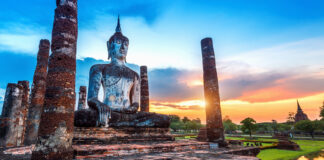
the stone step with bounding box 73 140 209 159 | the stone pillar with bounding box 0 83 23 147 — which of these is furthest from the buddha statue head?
the stone pillar with bounding box 0 83 23 147

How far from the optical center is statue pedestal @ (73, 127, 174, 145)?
18.2 ft

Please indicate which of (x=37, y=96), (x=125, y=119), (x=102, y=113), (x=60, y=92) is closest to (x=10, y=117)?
(x=37, y=96)

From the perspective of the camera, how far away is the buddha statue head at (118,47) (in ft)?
28.7

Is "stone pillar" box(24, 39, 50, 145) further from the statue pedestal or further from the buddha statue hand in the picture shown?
the statue pedestal

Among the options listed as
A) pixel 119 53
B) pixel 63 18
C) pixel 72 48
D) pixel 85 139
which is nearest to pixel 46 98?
pixel 72 48

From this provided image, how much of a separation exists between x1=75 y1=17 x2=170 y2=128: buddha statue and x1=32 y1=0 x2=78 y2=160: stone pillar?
5.75 ft

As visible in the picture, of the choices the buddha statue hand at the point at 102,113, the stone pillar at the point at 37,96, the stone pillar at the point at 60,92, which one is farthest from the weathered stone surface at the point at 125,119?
the stone pillar at the point at 37,96

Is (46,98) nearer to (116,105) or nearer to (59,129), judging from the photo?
(59,129)

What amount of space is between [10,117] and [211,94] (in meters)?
12.9

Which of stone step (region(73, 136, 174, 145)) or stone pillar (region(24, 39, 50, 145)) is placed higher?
stone pillar (region(24, 39, 50, 145))

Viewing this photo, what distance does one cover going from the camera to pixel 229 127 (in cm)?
5016

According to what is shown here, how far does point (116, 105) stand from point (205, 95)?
433 centimetres

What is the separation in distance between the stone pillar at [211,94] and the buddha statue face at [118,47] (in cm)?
396

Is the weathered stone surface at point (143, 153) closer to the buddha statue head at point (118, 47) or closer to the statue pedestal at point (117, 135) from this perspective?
the statue pedestal at point (117, 135)
